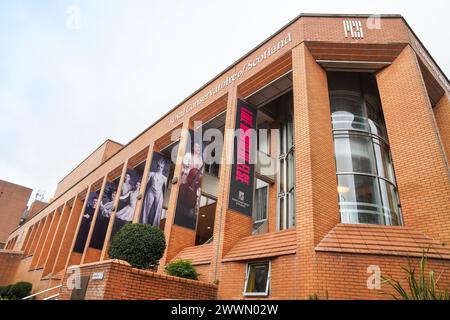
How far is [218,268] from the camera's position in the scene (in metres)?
8.97

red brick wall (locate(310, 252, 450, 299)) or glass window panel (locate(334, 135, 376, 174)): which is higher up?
glass window panel (locate(334, 135, 376, 174))

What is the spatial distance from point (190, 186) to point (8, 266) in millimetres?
29048

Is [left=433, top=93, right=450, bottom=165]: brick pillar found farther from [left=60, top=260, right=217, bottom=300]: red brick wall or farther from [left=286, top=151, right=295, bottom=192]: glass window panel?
[left=60, top=260, right=217, bottom=300]: red brick wall

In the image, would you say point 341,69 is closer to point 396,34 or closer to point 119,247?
point 396,34

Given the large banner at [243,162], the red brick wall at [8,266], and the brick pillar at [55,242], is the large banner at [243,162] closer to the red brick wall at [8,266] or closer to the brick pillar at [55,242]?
the brick pillar at [55,242]

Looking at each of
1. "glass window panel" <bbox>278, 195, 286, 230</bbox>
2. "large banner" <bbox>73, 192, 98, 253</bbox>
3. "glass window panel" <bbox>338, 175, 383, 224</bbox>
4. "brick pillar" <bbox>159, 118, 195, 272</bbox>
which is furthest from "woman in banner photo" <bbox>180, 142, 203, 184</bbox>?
"large banner" <bbox>73, 192, 98, 253</bbox>

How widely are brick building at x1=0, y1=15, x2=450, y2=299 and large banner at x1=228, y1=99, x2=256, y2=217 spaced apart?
5 cm

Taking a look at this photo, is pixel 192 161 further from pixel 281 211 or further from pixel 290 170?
pixel 281 211

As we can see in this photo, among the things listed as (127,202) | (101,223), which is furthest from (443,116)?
(101,223)

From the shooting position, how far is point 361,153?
33.2 ft

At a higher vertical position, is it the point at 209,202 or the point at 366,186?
the point at 209,202

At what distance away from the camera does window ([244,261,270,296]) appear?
759 cm

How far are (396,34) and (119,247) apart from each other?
35.1 feet
